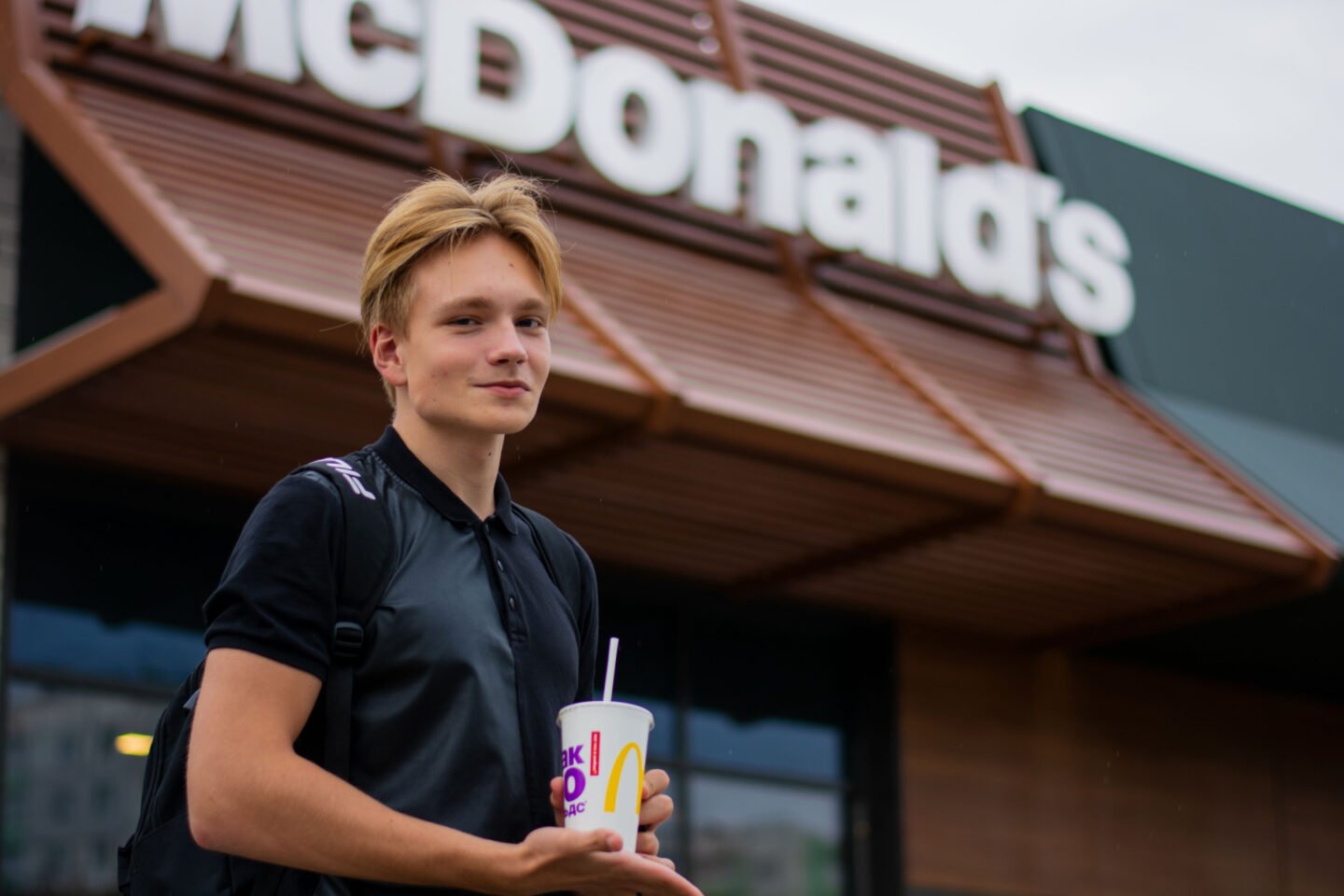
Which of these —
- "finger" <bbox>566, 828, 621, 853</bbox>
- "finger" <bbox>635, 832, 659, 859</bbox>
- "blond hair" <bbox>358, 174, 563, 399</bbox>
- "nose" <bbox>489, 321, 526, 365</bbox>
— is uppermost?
"blond hair" <bbox>358, 174, 563, 399</bbox>

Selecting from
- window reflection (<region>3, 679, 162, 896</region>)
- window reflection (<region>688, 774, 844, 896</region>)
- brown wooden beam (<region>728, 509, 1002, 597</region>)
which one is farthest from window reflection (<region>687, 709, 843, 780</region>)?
window reflection (<region>3, 679, 162, 896</region>)

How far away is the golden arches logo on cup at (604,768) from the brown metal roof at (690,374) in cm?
632

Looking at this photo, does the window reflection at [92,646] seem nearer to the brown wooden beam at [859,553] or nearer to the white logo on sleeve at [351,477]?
the brown wooden beam at [859,553]

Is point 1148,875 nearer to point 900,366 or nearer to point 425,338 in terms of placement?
point 900,366

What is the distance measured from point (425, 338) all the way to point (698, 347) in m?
8.52

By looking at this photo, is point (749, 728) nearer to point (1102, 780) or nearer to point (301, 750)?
point (1102, 780)

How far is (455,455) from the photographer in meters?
2.99

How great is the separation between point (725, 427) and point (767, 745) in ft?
12.5

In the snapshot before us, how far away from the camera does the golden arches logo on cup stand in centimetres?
265

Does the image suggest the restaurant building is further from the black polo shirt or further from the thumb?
the thumb

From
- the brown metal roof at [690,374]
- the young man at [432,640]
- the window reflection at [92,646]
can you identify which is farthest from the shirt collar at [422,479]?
Answer: the window reflection at [92,646]

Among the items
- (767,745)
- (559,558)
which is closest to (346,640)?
(559,558)

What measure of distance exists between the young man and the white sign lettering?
7.98m

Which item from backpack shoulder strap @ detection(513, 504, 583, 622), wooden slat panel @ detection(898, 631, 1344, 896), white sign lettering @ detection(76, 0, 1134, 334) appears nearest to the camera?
backpack shoulder strap @ detection(513, 504, 583, 622)
